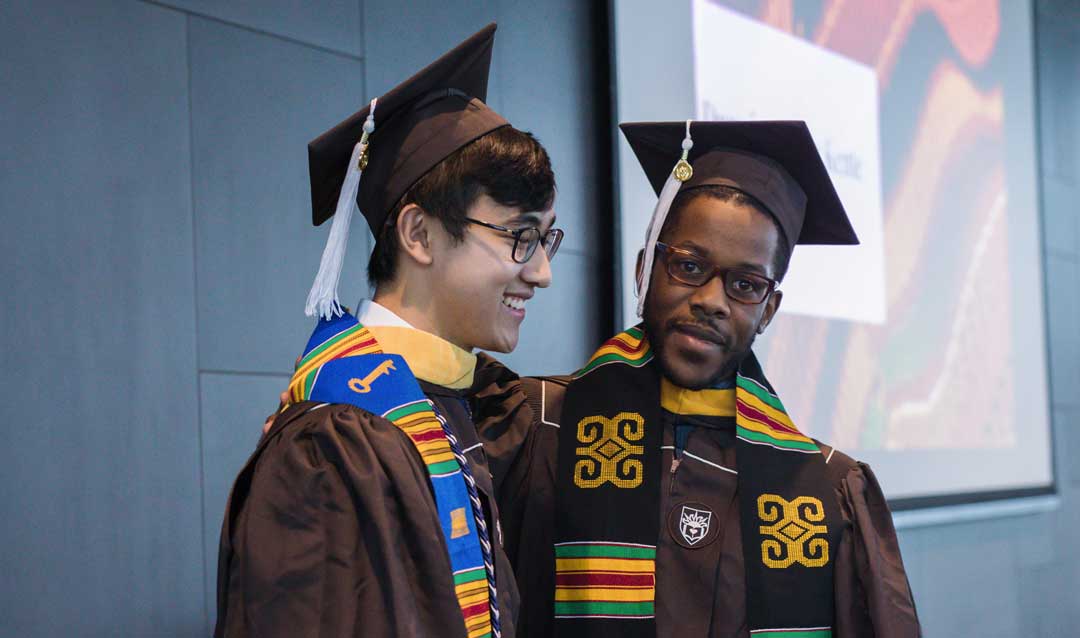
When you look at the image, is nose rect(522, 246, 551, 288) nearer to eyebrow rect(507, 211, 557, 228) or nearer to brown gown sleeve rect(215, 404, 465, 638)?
eyebrow rect(507, 211, 557, 228)

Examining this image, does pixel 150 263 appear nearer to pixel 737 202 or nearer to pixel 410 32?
pixel 410 32

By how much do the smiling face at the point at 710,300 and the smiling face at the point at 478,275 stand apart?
14.3 inches

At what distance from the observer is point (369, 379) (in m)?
1.56

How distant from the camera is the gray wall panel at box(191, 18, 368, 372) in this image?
257 cm

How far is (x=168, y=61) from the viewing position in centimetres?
252

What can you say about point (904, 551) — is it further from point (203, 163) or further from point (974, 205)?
point (203, 163)

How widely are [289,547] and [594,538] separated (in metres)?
0.67

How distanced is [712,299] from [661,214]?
20 cm

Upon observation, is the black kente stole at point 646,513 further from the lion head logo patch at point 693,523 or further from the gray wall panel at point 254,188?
the gray wall panel at point 254,188

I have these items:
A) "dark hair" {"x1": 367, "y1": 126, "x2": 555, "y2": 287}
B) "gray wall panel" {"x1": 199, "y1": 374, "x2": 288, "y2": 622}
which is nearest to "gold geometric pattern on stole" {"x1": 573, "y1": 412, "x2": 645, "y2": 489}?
"dark hair" {"x1": 367, "y1": 126, "x2": 555, "y2": 287}

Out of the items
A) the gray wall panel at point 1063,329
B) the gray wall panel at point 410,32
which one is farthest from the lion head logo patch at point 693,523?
the gray wall panel at point 1063,329

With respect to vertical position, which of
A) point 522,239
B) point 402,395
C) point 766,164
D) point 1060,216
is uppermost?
point 1060,216

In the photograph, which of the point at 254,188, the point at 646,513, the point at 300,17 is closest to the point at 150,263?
the point at 254,188

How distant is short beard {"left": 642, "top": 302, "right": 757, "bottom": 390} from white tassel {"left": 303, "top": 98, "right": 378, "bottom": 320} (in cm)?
61
